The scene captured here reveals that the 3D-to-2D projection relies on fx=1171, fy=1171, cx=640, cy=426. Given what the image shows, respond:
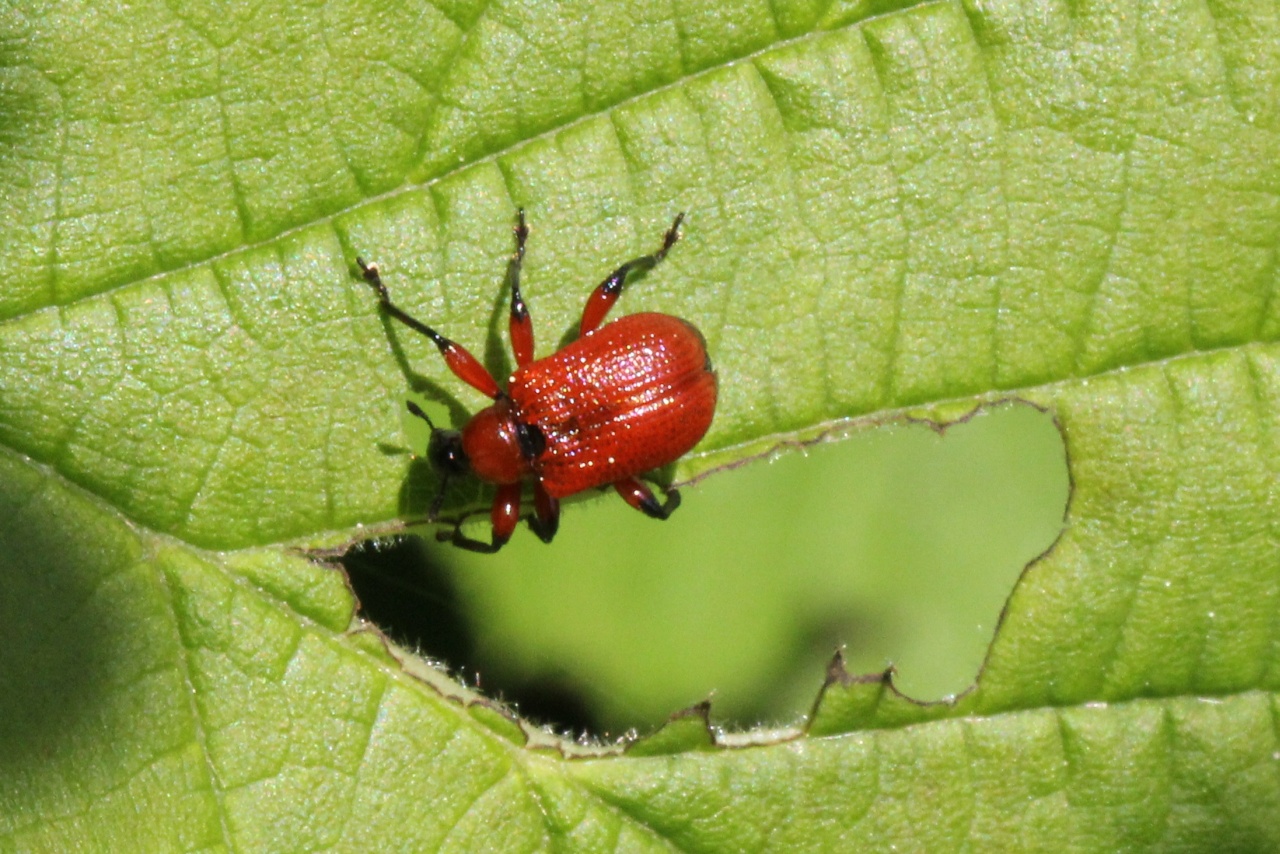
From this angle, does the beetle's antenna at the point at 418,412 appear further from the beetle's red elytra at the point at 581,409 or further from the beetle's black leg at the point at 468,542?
the beetle's black leg at the point at 468,542

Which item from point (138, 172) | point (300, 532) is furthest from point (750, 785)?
point (138, 172)

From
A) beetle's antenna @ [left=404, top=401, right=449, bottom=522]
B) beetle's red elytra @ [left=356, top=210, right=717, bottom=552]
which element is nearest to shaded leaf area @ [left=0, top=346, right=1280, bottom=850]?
beetle's antenna @ [left=404, top=401, right=449, bottom=522]

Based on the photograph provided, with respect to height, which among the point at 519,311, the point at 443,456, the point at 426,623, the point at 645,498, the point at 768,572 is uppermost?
the point at 519,311

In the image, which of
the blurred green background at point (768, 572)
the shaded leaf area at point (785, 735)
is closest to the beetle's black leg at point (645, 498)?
the blurred green background at point (768, 572)

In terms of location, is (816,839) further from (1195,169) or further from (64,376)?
(64,376)

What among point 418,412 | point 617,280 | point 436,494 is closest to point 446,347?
point 418,412

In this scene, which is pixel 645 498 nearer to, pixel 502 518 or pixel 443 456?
pixel 502 518
